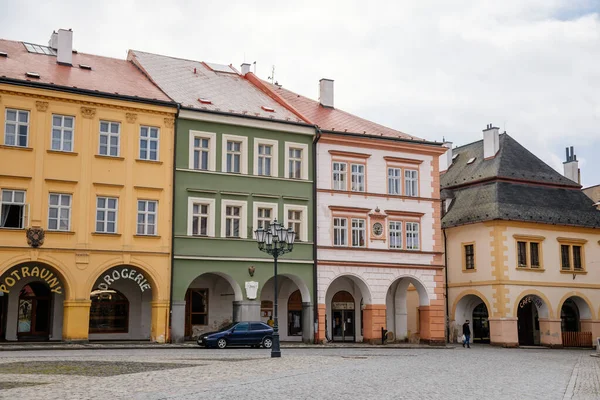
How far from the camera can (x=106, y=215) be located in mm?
36656

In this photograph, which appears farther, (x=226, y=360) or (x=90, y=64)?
(x=90, y=64)

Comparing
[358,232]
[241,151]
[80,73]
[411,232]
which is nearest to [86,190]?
[80,73]

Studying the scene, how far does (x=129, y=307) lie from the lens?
3988 cm

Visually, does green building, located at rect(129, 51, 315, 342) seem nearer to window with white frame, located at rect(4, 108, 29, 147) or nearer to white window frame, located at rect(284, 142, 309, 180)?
white window frame, located at rect(284, 142, 309, 180)

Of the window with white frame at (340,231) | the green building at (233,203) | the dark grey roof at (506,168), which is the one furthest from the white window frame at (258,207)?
the dark grey roof at (506,168)

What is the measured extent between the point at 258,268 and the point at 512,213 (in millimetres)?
17402

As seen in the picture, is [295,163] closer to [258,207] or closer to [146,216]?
[258,207]

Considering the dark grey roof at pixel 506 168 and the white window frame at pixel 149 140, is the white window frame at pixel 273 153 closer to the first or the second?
the white window frame at pixel 149 140

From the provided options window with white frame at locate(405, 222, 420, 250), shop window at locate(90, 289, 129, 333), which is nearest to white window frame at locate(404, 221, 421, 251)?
window with white frame at locate(405, 222, 420, 250)

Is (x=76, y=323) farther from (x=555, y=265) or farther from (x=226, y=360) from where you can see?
(x=555, y=265)

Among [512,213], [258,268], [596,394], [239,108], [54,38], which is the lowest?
[596,394]

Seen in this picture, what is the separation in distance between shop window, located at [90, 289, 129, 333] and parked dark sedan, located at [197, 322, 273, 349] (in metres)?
6.01

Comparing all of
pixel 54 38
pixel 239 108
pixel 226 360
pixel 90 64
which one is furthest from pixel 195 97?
pixel 226 360

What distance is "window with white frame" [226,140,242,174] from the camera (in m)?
40.2
